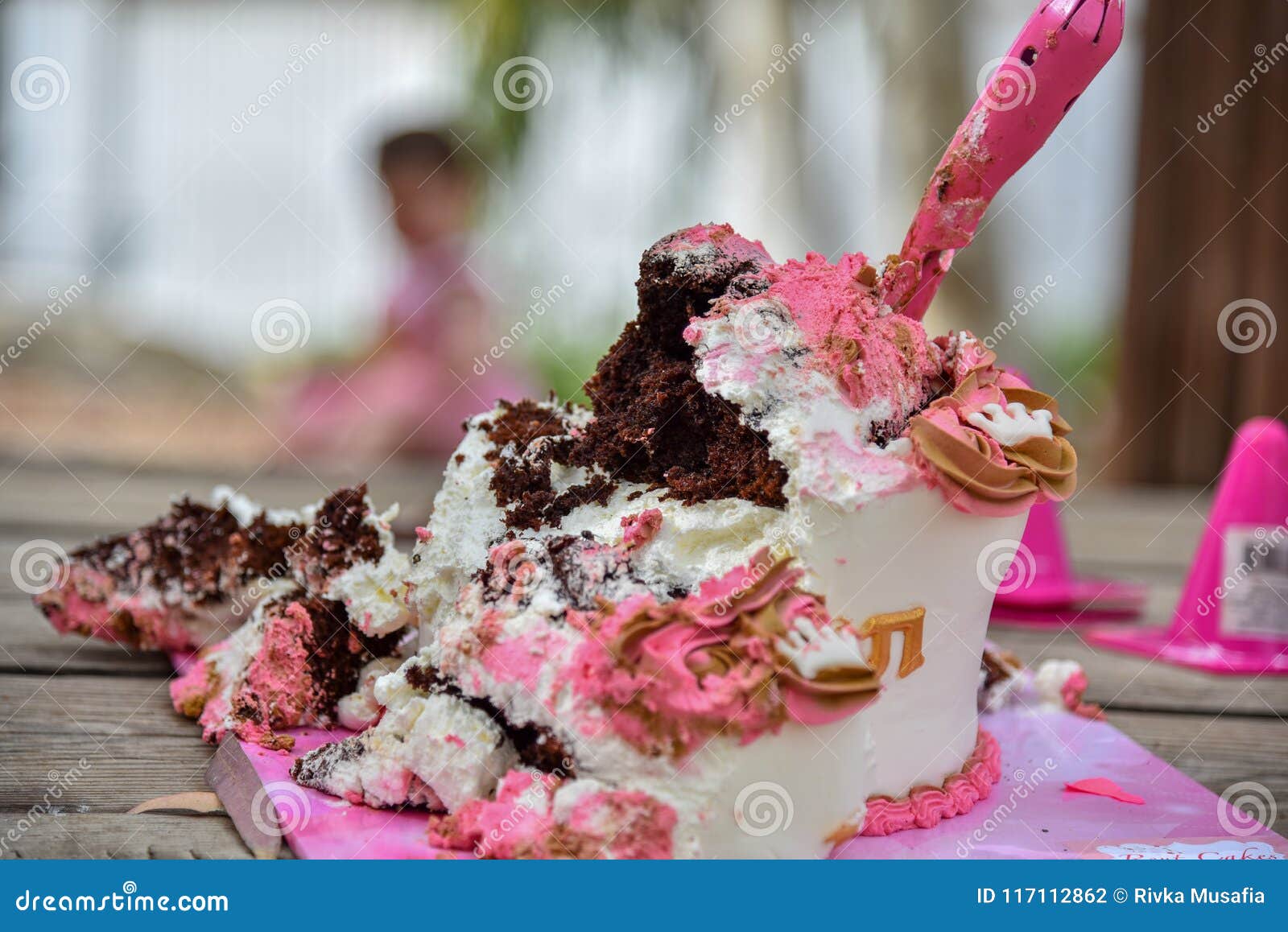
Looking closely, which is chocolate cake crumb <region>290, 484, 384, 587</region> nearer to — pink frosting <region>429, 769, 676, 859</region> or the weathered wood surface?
the weathered wood surface

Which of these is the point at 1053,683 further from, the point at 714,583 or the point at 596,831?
the point at 596,831

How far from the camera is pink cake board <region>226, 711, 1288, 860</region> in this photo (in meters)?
1.19

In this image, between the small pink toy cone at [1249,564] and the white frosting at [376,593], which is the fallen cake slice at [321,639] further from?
the small pink toy cone at [1249,564]

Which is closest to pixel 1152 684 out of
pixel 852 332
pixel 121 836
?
pixel 852 332

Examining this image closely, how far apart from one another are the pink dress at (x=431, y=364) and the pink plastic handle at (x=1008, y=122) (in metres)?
1.89

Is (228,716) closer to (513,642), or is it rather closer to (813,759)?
(513,642)

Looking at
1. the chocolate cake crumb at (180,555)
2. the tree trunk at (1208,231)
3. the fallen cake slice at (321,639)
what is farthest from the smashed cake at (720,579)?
the tree trunk at (1208,231)

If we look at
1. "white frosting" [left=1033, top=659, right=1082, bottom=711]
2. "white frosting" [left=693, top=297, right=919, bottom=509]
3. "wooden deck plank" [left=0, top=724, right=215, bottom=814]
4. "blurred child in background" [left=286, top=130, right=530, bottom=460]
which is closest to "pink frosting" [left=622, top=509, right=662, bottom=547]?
"white frosting" [left=693, top=297, right=919, bottom=509]

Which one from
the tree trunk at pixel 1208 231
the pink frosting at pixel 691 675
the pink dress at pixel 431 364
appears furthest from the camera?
the tree trunk at pixel 1208 231

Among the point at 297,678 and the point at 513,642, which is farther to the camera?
the point at 297,678

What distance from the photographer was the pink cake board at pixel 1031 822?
1.19 metres

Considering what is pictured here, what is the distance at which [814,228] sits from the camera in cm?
366

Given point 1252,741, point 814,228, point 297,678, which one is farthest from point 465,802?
point 814,228

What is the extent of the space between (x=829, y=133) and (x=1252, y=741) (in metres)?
2.44
